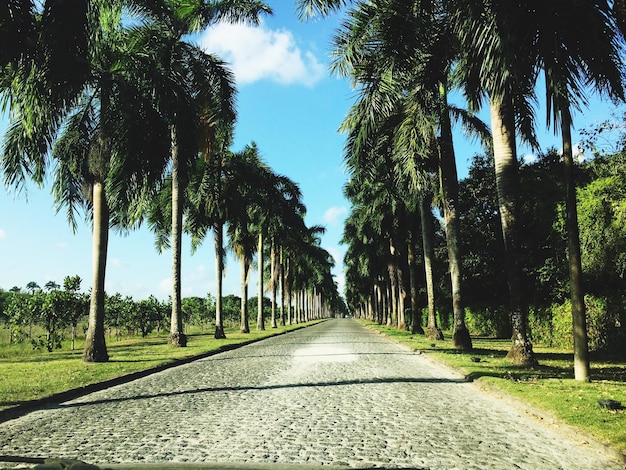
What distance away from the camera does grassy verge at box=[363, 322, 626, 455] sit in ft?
20.0

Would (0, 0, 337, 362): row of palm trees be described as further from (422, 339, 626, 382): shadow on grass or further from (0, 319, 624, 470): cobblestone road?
(422, 339, 626, 382): shadow on grass

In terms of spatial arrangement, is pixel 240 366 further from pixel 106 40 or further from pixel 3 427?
pixel 106 40

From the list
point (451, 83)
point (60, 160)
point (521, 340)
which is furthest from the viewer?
point (451, 83)

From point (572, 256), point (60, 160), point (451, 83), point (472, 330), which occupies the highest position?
point (451, 83)

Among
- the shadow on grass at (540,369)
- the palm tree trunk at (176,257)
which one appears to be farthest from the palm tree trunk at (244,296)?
the shadow on grass at (540,369)

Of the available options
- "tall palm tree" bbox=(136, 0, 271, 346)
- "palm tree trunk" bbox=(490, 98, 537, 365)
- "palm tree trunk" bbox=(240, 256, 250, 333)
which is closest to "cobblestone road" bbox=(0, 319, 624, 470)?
"palm tree trunk" bbox=(490, 98, 537, 365)

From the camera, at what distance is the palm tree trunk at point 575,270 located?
9492 millimetres

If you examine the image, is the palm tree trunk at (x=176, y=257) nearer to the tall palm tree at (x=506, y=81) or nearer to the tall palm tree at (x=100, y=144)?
the tall palm tree at (x=100, y=144)

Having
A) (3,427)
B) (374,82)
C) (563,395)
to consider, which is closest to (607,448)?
(563,395)

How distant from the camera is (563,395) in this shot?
8.06 metres

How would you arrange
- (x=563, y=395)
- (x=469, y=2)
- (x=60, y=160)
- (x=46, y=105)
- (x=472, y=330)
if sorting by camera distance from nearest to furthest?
(x=563, y=395) < (x=469, y=2) < (x=46, y=105) < (x=60, y=160) < (x=472, y=330)

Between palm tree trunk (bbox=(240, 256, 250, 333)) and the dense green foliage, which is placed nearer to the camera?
the dense green foliage

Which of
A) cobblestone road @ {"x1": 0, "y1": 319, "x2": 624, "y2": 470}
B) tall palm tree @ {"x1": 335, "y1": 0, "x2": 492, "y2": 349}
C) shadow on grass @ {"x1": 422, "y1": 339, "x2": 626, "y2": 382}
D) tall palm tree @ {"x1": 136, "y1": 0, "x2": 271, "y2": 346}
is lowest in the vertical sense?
shadow on grass @ {"x1": 422, "y1": 339, "x2": 626, "y2": 382}

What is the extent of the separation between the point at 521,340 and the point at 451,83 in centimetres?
1051
